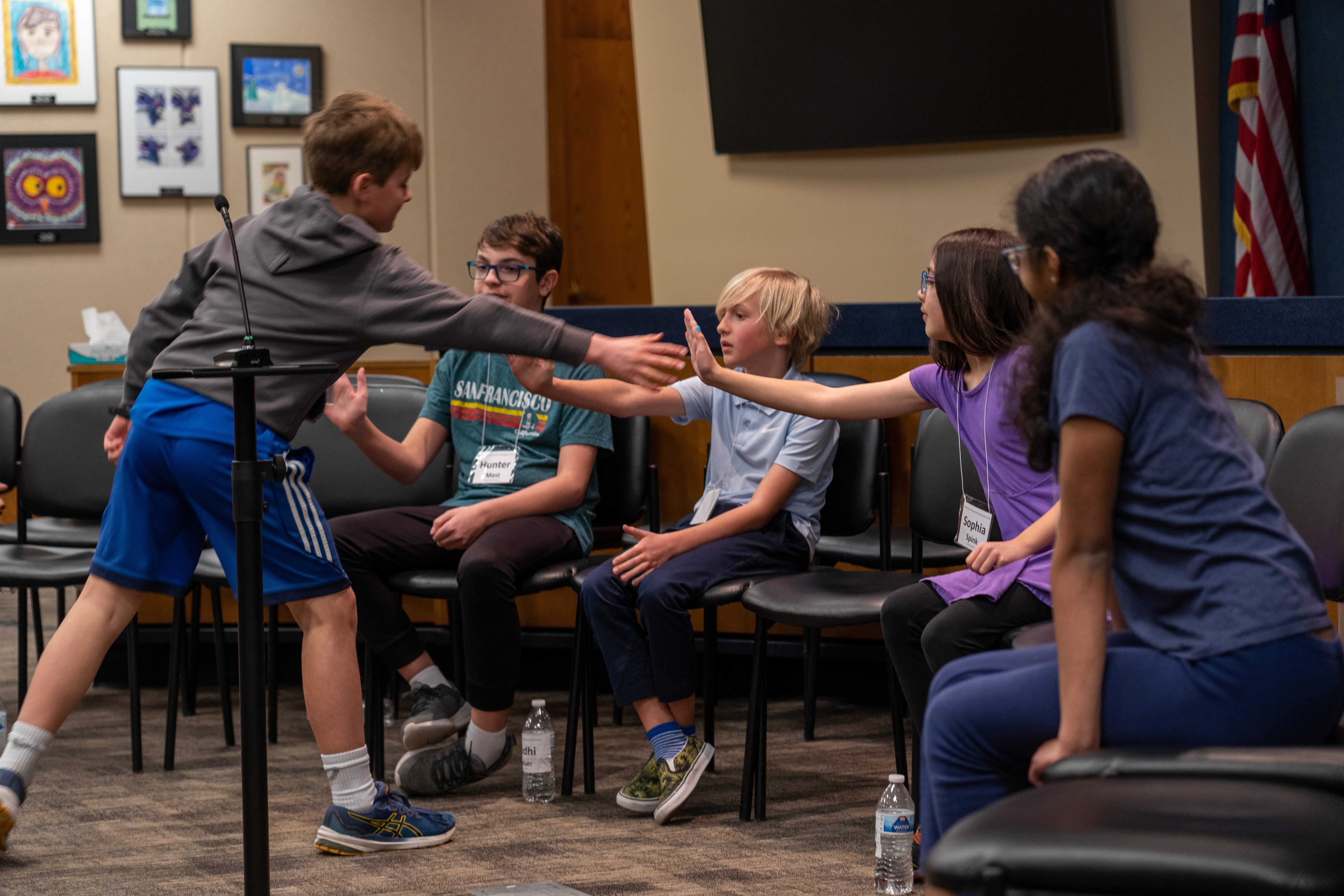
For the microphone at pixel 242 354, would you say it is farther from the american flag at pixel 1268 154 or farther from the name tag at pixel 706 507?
the american flag at pixel 1268 154

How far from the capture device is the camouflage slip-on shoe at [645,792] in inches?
110

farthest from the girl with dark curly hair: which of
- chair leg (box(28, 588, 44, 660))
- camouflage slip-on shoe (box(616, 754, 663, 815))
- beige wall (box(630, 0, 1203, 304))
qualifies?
beige wall (box(630, 0, 1203, 304))

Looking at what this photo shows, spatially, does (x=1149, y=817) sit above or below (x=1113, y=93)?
below

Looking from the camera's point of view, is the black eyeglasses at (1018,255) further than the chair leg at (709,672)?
No

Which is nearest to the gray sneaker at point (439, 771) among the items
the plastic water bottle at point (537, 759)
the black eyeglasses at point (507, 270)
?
the plastic water bottle at point (537, 759)

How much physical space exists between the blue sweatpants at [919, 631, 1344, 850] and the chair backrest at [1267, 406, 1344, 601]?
0.63 m

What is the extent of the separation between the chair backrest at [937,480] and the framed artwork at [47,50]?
16.0 ft

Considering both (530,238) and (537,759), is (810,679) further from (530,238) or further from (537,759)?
(530,238)

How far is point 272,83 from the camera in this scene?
246 inches

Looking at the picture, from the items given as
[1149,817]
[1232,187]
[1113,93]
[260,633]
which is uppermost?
[1113,93]

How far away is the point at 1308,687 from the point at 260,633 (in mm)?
1395

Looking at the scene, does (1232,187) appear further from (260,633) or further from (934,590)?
(260,633)

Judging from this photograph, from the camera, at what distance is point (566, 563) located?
10.1 ft

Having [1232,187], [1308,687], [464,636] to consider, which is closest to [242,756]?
[464,636]
